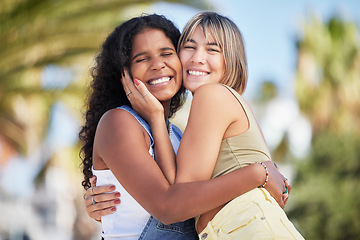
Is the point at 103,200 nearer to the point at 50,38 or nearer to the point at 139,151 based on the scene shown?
the point at 139,151

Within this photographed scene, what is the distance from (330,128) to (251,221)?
15.0 meters

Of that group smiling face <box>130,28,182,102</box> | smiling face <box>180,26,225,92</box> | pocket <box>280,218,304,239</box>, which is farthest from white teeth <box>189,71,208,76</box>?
pocket <box>280,218,304,239</box>

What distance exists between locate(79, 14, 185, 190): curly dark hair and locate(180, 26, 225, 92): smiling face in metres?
0.19

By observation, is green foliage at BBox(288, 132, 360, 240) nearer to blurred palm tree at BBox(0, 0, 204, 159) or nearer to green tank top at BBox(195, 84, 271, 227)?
blurred palm tree at BBox(0, 0, 204, 159)

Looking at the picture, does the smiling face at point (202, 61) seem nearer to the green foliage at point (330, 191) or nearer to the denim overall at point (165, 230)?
the denim overall at point (165, 230)

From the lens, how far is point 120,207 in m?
2.96

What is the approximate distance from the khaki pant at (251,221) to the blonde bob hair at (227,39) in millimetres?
793

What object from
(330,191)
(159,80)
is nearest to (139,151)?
(159,80)

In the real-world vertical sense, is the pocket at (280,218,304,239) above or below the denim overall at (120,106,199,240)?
below

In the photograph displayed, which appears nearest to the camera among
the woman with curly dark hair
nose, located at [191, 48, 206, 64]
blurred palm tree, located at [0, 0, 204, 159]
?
the woman with curly dark hair

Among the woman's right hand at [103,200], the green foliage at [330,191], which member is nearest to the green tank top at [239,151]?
the woman's right hand at [103,200]

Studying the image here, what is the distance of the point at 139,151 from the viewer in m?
2.77

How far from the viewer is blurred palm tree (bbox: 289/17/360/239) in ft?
46.6

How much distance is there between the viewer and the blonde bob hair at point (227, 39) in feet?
10.5
